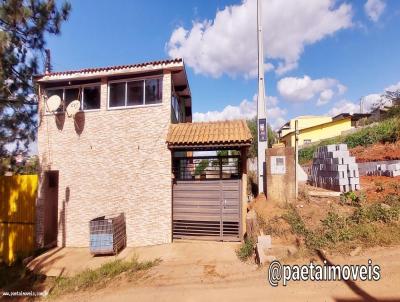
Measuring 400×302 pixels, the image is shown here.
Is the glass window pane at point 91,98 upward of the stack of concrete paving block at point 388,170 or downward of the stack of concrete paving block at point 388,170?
upward

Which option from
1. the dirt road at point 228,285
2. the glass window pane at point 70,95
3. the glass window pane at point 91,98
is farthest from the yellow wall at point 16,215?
the dirt road at point 228,285

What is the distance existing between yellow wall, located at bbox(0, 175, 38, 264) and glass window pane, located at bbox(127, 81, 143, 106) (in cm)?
493

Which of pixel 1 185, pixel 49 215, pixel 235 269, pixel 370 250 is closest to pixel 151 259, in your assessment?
pixel 235 269

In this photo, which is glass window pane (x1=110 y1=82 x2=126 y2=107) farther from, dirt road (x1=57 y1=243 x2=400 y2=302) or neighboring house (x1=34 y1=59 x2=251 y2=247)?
dirt road (x1=57 y1=243 x2=400 y2=302)

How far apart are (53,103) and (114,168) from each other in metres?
3.46

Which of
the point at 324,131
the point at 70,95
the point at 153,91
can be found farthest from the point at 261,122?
the point at 324,131

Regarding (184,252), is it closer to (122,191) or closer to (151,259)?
(151,259)

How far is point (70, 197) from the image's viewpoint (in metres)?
10.8

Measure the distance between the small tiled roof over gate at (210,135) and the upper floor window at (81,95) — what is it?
3437 mm

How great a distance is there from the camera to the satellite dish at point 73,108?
1059cm

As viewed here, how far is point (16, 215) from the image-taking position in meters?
11.3

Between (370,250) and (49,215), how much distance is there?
11.3 m

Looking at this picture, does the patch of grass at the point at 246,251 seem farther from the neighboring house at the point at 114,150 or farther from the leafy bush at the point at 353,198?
the leafy bush at the point at 353,198

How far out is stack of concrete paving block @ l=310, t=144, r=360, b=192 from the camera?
34.9 feet
